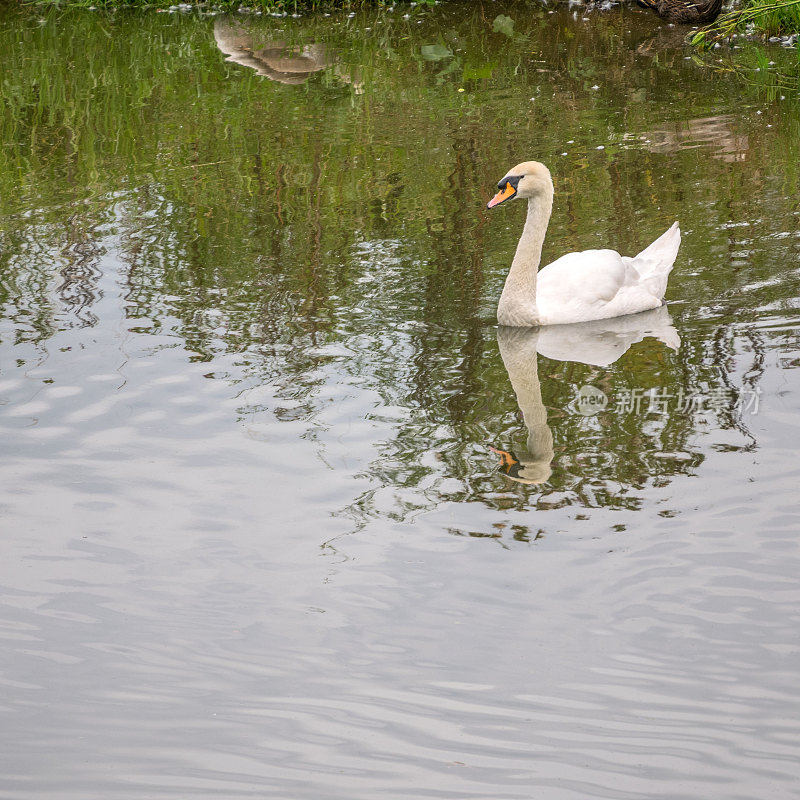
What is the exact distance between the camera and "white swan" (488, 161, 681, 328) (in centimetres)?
704

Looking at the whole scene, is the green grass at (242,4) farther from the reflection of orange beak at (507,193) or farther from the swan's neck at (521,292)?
the swan's neck at (521,292)

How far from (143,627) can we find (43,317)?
3.67 meters

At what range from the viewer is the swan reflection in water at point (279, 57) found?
1428 cm

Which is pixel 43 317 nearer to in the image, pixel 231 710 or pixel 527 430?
pixel 527 430

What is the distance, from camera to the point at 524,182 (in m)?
7.24

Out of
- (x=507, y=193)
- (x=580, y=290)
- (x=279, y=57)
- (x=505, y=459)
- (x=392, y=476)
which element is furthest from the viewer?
(x=279, y=57)

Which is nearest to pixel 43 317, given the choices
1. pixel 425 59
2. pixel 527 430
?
pixel 527 430

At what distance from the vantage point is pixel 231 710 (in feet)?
12.4

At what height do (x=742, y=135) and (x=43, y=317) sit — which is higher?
(x=742, y=135)

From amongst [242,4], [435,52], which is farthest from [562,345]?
[242,4]

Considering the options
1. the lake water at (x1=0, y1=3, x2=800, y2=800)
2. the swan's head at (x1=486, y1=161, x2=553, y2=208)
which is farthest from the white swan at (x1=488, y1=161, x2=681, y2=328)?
the lake water at (x1=0, y1=3, x2=800, y2=800)

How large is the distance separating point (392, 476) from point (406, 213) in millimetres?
4212

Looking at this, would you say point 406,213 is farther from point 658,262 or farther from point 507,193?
point 658,262

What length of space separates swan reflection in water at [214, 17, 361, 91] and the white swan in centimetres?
666
